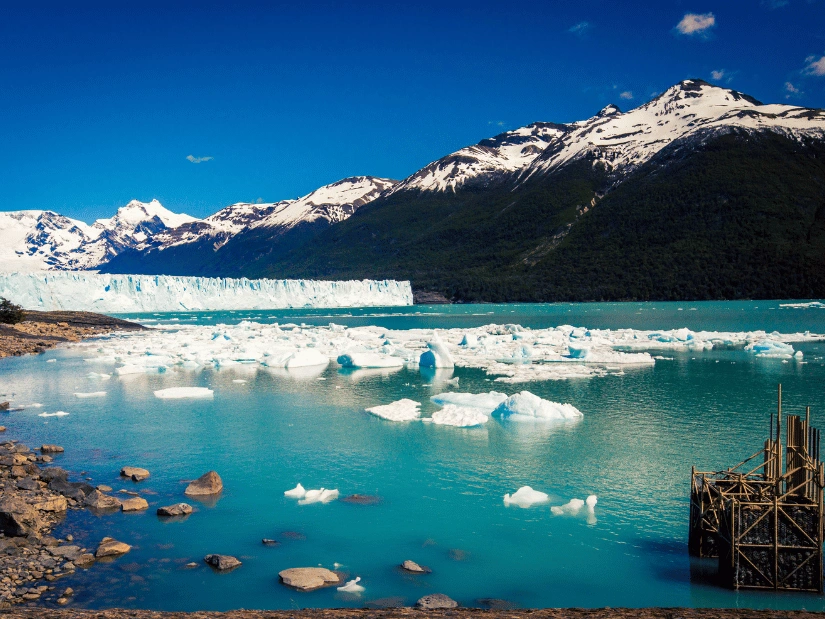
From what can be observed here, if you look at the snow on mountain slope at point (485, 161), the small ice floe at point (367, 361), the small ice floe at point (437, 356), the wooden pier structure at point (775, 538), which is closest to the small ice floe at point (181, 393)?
the small ice floe at point (367, 361)

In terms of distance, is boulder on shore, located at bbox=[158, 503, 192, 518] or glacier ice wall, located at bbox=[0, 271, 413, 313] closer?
boulder on shore, located at bbox=[158, 503, 192, 518]

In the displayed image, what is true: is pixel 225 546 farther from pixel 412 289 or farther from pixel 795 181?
pixel 795 181

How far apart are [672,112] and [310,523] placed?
5258 inches

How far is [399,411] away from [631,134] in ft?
399

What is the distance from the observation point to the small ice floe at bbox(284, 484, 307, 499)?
31.3 feet

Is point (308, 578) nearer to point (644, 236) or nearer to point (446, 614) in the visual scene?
point (446, 614)

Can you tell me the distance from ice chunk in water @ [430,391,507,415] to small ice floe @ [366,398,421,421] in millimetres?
936

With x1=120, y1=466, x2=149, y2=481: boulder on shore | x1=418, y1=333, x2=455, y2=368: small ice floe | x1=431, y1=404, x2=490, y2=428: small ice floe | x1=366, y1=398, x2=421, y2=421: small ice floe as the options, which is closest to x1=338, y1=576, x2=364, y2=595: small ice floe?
x1=120, y1=466, x2=149, y2=481: boulder on shore

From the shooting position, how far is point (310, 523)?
847 cm

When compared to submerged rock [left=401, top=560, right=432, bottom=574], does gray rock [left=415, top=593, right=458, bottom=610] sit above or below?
above

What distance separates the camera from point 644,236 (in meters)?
84.8

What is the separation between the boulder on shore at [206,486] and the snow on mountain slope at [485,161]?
130 meters

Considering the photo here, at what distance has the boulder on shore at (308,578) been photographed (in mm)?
6602

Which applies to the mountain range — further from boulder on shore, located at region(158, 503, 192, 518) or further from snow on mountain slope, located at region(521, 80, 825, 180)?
boulder on shore, located at region(158, 503, 192, 518)
